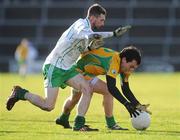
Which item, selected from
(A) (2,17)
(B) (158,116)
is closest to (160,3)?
(A) (2,17)

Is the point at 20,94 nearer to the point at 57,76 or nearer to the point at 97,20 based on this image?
the point at 57,76

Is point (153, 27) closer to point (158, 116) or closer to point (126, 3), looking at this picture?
point (126, 3)

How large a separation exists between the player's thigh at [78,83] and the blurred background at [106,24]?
1525 inches

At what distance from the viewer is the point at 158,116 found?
1823cm

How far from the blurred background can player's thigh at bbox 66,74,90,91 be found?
127 ft

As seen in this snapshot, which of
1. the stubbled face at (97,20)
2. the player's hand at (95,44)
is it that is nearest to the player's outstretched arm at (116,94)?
the player's hand at (95,44)

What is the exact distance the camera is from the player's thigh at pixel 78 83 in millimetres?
14430

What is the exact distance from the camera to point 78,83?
47.3ft

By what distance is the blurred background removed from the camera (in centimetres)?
5409

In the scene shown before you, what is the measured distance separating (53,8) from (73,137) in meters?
43.5

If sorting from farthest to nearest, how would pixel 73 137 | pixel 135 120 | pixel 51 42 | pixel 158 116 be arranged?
pixel 51 42
pixel 158 116
pixel 135 120
pixel 73 137

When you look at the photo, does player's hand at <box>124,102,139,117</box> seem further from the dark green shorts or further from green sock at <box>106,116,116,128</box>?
the dark green shorts

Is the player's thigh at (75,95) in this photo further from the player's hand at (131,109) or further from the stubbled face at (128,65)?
the player's hand at (131,109)

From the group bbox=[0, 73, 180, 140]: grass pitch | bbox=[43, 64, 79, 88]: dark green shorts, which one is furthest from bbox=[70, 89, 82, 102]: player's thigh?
bbox=[0, 73, 180, 140]: grass pitch
